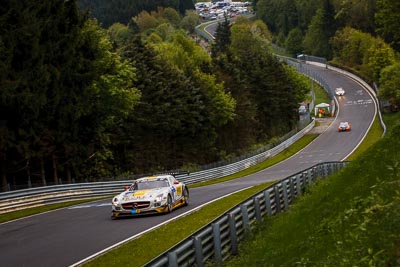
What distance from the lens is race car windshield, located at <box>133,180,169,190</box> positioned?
77.3 ft

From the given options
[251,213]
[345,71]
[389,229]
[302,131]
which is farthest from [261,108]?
[389,229]

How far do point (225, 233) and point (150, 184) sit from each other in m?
10.2

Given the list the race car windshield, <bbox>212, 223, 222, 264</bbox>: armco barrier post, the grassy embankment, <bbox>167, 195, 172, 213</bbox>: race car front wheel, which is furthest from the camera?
the race car windshield

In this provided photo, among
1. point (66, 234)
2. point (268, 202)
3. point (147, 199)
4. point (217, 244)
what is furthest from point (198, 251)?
point (147, 199)

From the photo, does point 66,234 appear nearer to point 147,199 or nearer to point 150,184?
point 147,199

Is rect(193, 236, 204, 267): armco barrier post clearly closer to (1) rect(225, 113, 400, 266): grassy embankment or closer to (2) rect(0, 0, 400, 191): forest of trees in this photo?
(1) rect(225, 113, 400, 266): grassy embankment

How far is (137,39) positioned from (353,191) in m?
52.7

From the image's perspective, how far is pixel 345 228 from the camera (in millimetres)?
10859

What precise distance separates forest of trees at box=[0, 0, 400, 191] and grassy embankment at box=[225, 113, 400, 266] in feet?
63.5

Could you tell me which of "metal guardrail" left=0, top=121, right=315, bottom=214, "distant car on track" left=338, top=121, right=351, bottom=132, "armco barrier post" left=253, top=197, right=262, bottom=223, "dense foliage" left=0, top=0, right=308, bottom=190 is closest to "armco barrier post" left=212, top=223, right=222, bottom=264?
"armco barrier post" left=253, top=197, right=262, bottom=223

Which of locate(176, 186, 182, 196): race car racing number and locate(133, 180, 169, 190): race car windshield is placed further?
locate(176, 186, 182, 196): race car racing number

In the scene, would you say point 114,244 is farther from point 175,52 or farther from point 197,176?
point 175,52

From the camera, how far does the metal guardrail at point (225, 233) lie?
10789 millimetres

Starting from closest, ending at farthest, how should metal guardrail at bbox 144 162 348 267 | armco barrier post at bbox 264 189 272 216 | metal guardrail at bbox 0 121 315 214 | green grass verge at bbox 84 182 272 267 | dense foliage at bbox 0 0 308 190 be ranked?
metal guardrail at bbox 144 162 348 267 < green grass verge at bbox 84 182 272 267 < armco barrier post at bbox 264 189 272 216 < metal guardrail at bbox 0 121 315 214 < dense foliage at bbox 0 0 308 190
